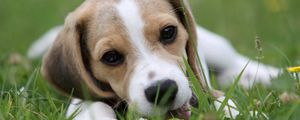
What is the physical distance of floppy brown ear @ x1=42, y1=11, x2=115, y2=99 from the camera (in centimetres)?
630

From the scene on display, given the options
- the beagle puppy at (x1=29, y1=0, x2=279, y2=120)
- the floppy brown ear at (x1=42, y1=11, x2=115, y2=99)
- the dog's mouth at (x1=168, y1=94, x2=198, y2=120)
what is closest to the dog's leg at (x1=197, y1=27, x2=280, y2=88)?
the beagle puppy at (x1=29, y1=0, x2=279, y2=120)

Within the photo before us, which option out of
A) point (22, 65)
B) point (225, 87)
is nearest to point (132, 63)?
point (225, 87)

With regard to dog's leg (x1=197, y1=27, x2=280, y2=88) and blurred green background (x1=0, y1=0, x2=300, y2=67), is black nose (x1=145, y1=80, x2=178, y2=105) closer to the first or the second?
dog's leg (x1=197, y1=27, x2=280, y2=88)

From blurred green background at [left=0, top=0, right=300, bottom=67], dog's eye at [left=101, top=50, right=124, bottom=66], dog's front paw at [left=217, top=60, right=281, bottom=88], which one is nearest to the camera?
dog's eye at [left=101, top=50, right=124, bottom=66]

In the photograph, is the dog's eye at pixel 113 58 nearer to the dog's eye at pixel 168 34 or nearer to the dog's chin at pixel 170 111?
the dog's eye at pixel 168 34

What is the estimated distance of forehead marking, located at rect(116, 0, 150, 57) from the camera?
19.3ft

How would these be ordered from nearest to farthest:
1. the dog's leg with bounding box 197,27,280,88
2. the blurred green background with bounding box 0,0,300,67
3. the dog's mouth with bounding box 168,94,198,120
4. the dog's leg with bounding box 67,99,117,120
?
the dog's mouth with bounding box 168,94,198,120, the dog's leg with bounding box 67,99,117,120, the dog's leg with bounding box 197,27,280,88, the blurred green background with bounding box 0,0,300,67

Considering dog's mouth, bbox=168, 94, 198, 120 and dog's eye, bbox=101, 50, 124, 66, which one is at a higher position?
dog's eye, bbox=101, 50, 124, 66

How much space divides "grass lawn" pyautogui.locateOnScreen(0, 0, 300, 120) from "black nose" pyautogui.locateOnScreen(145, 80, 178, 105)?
262mm

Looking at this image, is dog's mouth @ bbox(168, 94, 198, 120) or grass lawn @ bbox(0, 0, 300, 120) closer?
grass lawn @ bbox(0, 0, 300, 120)

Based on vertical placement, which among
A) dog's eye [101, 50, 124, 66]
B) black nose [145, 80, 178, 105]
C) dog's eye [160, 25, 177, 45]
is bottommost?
black nose [145, 80, 178, 105]

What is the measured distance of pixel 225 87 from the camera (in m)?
7.74

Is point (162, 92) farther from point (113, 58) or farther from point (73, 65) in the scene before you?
point (73, 65)

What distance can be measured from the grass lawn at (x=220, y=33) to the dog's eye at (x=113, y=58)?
54 cm
